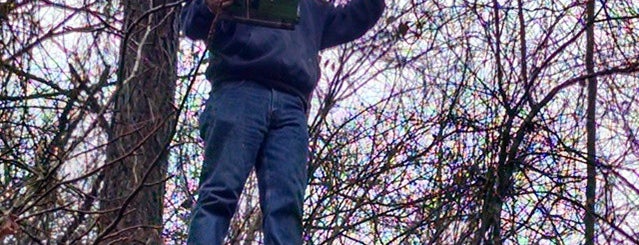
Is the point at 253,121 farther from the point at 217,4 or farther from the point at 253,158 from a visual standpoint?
the point at 217,4

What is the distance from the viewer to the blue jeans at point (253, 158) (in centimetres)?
432

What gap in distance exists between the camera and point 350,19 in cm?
489

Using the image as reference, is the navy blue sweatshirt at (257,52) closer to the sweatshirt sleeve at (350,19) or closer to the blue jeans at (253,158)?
the blue jeans at (253,158)

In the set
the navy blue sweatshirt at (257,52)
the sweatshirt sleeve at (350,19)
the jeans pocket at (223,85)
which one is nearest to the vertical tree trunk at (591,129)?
the sweatshirt sleeve at (350,19)

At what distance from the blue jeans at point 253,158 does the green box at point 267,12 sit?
230 mm

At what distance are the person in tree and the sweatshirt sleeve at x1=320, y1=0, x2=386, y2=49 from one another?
225 millimetres

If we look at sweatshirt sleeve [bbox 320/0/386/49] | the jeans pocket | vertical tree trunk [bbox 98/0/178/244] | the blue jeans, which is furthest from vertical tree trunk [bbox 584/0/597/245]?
the jeans pocket

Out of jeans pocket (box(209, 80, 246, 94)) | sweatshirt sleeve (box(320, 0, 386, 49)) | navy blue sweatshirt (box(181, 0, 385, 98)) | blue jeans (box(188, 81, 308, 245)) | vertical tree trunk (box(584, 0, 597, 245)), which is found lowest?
blue jeans (box(188, 81, 308, 245))

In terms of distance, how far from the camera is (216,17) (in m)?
4.27

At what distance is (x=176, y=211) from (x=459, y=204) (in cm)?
221

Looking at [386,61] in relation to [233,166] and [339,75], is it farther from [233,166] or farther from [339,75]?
[233,166]

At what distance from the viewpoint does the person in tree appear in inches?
171

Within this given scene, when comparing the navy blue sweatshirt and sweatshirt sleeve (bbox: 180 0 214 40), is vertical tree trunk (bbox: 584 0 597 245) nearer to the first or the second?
the navy blue sweatshirt

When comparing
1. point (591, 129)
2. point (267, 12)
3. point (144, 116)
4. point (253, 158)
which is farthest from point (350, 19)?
point (144, 116)
